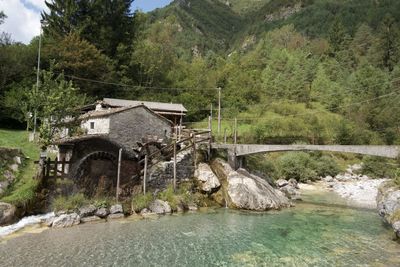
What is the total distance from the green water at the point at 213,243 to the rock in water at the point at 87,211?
154 centimetres

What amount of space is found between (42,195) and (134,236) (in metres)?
7.72

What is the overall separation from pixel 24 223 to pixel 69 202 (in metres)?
2.81

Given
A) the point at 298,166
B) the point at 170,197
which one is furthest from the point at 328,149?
the point at 298,166

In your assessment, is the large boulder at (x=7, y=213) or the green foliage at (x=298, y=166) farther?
the green foliage at (x=298, y=166)

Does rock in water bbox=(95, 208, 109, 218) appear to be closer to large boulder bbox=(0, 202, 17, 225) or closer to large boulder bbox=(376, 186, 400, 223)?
large boulder bbox=(0, 202, 17, 225)

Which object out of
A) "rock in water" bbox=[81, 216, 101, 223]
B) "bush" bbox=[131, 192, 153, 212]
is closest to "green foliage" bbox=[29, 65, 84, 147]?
"rock in water" bbox=[81, 216, 101, 223]

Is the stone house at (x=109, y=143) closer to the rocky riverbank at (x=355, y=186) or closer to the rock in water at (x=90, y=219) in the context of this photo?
the rock in water at (x=90, y=219)

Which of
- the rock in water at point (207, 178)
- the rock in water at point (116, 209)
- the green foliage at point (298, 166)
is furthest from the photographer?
the green foliage at point (298, 166)

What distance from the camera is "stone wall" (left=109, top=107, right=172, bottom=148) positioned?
28141 mm

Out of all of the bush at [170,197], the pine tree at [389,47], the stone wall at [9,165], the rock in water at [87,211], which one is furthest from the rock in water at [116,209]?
the pine tree at [389,47]

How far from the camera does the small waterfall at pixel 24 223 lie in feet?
57.9

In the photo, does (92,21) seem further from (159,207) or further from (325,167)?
(325,167)

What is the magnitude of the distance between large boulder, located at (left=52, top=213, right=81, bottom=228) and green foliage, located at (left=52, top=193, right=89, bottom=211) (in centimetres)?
102

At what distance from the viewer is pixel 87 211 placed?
21.2 m
